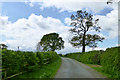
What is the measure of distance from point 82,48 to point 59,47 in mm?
17854

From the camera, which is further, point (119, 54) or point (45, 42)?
point (45, 42)

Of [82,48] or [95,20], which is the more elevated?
[95,20]

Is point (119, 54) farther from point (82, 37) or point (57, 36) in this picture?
point (57, 36)

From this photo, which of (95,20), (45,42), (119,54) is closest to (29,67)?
(119,54)

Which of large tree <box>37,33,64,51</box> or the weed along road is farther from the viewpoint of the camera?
large tree <box>37,33,64,51</box>

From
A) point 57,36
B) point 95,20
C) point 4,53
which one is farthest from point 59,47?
point 4,53

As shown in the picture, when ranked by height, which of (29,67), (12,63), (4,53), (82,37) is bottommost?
(29,67)

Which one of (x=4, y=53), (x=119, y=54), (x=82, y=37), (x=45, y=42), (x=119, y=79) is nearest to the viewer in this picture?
(x=4, y=53)

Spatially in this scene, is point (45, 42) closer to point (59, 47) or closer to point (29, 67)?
point (59, 47)

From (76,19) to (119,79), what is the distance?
33.2 metres

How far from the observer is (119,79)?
944 centimetres

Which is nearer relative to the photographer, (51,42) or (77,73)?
(77,73)

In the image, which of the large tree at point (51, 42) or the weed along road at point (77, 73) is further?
the large tree at point (51, 42)

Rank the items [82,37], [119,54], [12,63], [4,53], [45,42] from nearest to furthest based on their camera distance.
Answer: [4,53] → [12,63] → [119,54] → [82,37] → [45,42]
